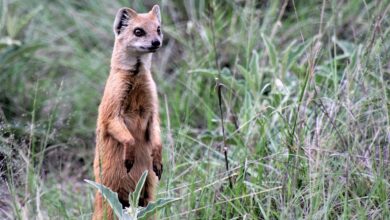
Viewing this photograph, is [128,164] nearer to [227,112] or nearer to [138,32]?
[138,32]

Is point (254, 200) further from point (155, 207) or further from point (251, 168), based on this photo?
point (155, 207)

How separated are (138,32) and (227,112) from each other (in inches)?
53.4

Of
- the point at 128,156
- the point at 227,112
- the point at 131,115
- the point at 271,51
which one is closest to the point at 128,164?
the point at 128,156

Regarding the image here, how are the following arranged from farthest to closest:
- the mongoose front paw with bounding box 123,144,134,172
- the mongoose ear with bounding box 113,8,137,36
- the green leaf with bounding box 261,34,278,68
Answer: the green leaf with bounding box 261,34,278,68 → the mongoose ear with bounding box 113,8,137,36 → the mongoose front paw with bounding box 123,144,134,172

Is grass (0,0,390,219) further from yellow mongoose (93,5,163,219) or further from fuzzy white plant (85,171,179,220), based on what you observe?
fuzzy white plant (85,171,179,220)

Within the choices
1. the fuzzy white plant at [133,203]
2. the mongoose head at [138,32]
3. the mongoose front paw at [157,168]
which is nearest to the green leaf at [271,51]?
the mongoose head at [138,32]

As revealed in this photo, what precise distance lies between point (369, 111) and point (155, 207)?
150cm

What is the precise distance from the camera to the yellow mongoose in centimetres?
375

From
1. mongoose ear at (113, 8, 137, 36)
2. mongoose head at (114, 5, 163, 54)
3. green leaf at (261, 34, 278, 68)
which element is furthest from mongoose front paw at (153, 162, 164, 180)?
green leaf at (261, 34, 278, 68)

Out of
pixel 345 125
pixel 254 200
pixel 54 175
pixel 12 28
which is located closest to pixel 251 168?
pixel 254 200

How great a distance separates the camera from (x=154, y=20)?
12.7 feet

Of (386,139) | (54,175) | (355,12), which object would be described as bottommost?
(54,175)

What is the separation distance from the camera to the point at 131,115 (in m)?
3.82

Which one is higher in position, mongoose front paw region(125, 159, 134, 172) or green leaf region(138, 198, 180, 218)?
mongoose front paw region(125, 159, 134, 172)
